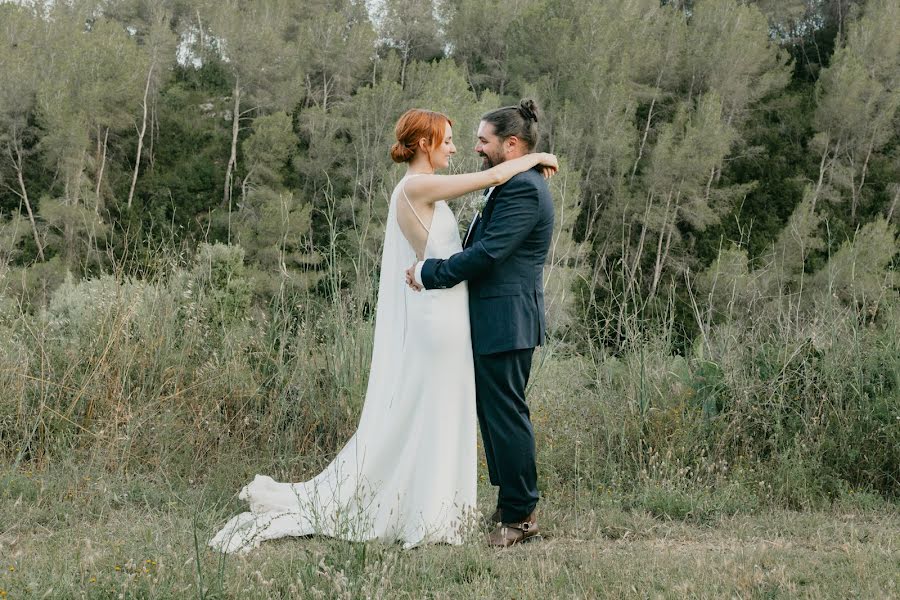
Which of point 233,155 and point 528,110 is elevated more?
point 233,155

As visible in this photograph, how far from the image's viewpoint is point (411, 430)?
3.73 meters

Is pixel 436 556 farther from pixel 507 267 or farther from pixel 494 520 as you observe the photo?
pixel 507 267

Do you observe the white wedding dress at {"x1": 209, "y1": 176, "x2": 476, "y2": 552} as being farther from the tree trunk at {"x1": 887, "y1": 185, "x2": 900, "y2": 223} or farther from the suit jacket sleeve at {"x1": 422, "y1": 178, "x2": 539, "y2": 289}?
the tree trunk at {"x1": 887, "y1": 185, "x2": 900, "y2": 223}

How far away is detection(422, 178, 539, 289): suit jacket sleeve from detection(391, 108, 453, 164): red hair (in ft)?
1.43

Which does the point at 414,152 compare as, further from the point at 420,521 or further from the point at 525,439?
the point at 420,521

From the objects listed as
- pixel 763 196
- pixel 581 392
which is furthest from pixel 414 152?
pixel 763 196

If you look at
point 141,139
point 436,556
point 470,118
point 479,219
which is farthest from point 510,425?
point 141,139

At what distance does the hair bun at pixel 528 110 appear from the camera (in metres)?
3.49

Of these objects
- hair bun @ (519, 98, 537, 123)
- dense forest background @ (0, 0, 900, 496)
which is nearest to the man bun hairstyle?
hair bun @ (519, 98, 537, 123)

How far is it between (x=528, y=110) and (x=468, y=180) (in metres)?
0.37

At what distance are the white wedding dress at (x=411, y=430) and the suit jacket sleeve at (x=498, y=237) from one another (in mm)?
155

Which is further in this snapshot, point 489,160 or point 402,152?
point 402,152

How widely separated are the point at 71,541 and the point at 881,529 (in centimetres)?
334

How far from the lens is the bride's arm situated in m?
3.44
